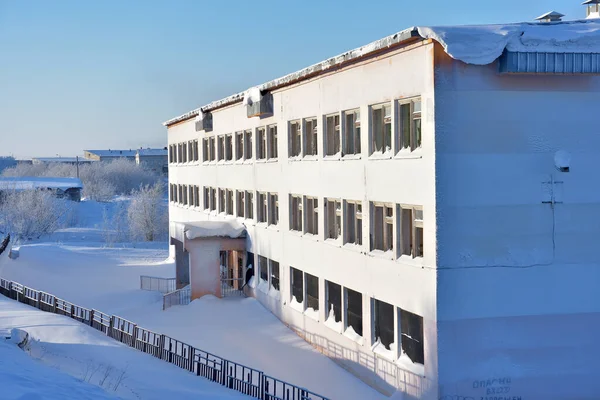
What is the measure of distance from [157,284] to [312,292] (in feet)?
49.9

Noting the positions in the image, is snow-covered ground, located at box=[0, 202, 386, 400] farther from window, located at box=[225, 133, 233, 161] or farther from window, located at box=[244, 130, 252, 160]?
window, located at box=[225, 133, 233, 161]

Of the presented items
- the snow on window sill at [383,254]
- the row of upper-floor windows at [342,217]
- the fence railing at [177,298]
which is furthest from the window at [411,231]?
the fence railing at [177,298]

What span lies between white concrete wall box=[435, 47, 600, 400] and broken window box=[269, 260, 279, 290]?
1219 cm

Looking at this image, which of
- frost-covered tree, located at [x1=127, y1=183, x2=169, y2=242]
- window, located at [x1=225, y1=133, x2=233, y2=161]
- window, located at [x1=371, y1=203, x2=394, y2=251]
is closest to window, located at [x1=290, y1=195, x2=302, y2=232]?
window, located at [x1=371, y1=203, x2=394, y2=251]

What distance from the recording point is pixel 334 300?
23.3 meters

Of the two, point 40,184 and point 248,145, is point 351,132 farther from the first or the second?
point 40,184

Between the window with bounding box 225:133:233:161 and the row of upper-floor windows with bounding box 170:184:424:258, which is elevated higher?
the window with bounding box 225:133:233:161

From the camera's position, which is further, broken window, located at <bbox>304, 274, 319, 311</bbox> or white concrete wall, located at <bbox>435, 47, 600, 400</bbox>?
broken window, located at <bbox>304, 274, 319, 311</bbox>

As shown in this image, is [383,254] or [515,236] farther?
[383,254]

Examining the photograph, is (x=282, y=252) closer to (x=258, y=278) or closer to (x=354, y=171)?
(x=258, y=278)

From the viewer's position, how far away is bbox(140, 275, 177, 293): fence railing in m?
37.6

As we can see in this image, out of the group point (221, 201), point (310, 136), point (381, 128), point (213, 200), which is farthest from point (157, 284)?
point (381, 128)

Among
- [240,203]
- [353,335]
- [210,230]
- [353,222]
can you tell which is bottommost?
[353,335]

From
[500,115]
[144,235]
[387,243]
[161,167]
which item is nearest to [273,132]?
[387,243]
